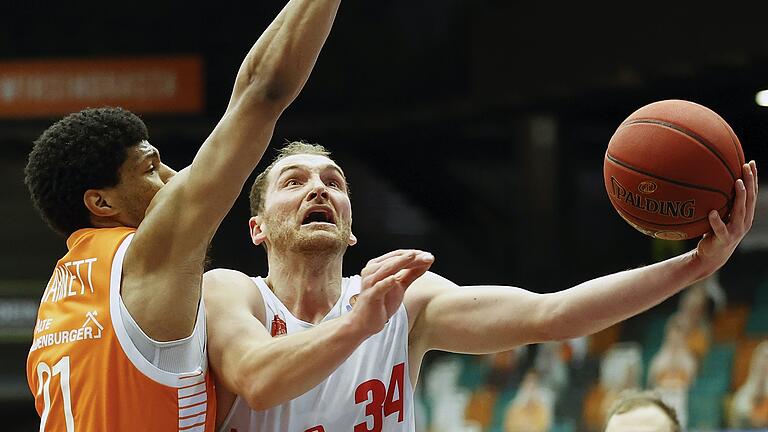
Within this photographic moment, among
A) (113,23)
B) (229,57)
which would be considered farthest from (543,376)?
(113,23)

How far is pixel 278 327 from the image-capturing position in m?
3.72

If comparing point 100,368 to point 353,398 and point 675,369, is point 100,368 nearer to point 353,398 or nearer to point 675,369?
point 353,398

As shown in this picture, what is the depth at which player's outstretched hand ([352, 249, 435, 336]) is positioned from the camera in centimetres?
279

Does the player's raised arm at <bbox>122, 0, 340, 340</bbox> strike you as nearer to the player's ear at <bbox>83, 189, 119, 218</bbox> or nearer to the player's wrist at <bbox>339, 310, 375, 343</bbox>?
the player's ear at <bbox>83, 189, 119, 218</bbox>

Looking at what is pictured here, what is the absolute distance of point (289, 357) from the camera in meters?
2.96

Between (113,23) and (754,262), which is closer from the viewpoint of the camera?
(754,262)

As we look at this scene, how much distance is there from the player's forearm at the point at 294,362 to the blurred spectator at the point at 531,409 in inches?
336

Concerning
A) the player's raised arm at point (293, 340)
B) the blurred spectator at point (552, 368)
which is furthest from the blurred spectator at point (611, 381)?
the player's raised arm at point (293, 340)

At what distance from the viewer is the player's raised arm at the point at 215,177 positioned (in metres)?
2.94

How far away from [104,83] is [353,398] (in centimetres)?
1217

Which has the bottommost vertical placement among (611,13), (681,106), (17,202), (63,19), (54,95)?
(17,202)

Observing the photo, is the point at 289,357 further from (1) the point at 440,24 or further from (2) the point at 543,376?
(1) the point at 440,24

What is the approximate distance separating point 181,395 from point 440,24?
471 inches

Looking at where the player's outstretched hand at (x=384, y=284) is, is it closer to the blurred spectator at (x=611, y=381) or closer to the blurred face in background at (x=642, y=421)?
the blurred face in background at (x=642, y=421)
